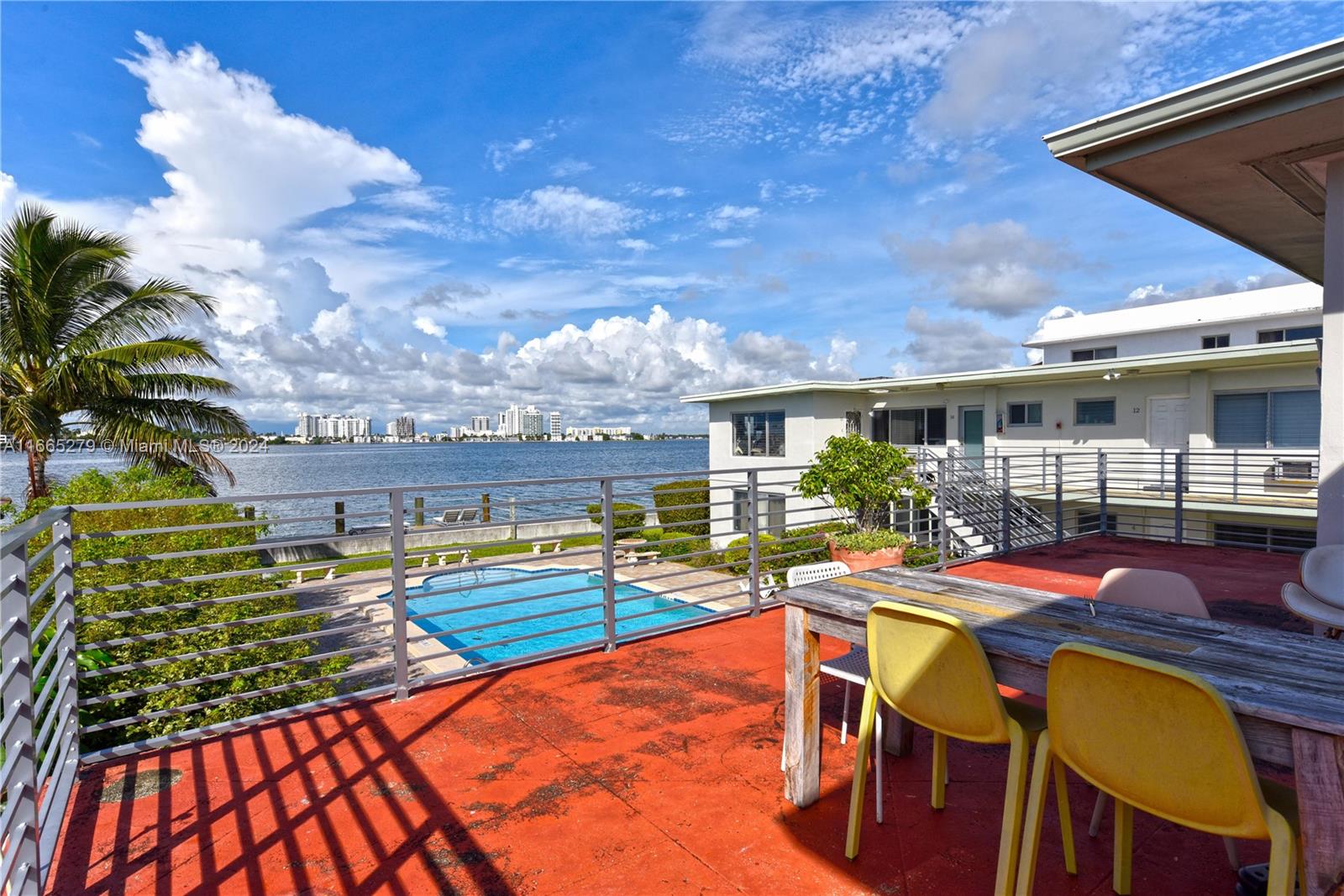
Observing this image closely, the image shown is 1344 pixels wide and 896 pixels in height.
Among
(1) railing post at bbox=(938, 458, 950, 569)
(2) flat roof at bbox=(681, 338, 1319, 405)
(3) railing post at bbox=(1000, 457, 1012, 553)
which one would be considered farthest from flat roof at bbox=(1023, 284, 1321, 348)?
(1) railing post at bbox=(938, 458, 950, 569)

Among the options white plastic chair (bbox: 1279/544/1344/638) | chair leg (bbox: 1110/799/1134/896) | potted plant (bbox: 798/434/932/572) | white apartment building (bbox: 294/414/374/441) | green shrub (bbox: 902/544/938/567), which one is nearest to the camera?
chair leg (bbox: 1110/799/1134/896)

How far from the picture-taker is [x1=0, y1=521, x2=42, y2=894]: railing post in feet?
6.41

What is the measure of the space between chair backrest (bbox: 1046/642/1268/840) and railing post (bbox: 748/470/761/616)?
3120 millimetres

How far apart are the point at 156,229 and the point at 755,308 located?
19.6m

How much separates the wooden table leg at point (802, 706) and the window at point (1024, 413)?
1476 cm

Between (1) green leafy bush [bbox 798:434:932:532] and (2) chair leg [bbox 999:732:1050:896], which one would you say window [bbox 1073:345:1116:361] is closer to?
(1) green leafy bush [bbox 798:434:932:532]

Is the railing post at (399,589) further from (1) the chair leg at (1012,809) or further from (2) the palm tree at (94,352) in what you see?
(2) the palm tree at (94,352)

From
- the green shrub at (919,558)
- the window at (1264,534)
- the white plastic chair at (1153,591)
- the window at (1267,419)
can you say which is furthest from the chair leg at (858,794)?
the window at (1267,419)

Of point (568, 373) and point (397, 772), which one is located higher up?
point (568, 373)

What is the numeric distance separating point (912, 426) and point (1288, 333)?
8.73 m

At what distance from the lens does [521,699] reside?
3.72 metres

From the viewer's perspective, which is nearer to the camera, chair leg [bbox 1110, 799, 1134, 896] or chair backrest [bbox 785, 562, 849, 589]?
chair leg [bbox 1110, 799, 1134, 896]

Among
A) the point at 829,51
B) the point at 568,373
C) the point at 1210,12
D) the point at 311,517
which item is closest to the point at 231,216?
the point at 829,51

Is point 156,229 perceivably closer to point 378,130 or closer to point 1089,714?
point 378,130
